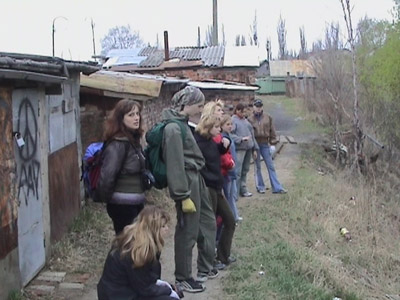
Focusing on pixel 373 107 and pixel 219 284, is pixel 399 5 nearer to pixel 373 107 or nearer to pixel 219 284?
pixel 373 107

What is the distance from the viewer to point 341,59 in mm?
22000

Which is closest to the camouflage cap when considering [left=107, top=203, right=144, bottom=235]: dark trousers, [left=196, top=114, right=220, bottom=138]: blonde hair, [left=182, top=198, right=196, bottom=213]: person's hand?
[left=196, top=114, right=220, bottom=138]: blonde hair

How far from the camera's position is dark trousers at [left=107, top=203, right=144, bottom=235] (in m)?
4.92

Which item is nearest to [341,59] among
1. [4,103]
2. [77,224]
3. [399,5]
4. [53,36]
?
[399,5]

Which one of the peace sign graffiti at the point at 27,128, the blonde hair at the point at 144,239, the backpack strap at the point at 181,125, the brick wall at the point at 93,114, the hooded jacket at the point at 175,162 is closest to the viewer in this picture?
the blonde hair at the point at 144,239

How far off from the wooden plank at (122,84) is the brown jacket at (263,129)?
2.05 m

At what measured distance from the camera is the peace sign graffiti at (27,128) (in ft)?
17.2

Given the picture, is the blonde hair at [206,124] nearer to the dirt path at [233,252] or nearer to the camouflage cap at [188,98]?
the camouflage cap at [188,98]

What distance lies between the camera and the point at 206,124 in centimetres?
537

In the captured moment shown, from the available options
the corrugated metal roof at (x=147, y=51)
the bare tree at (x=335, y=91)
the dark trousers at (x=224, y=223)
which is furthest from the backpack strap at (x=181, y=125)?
the corrugated metal roof at (x=147, y=51)

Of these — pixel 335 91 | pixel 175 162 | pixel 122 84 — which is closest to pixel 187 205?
pixel 175 162

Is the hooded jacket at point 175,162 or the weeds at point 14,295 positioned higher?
the hooded jacket at point 175,162

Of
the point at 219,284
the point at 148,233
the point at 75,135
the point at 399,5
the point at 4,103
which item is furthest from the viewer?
the point at 399,5

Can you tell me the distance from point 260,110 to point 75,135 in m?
3.67
